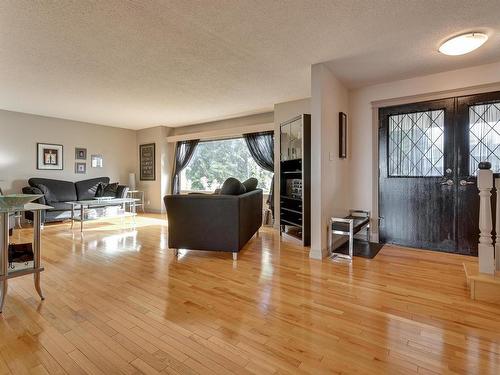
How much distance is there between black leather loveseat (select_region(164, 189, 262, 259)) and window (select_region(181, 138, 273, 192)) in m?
2.85

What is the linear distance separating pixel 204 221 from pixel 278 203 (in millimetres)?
2100

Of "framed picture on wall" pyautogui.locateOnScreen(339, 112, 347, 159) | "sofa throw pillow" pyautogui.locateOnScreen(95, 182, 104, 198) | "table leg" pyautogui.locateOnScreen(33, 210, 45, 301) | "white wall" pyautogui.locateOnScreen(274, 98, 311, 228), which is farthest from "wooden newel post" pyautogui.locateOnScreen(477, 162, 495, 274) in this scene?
"sofa throw pillow" pyautogui.locateOnScreen(95, 182, 104, 198)

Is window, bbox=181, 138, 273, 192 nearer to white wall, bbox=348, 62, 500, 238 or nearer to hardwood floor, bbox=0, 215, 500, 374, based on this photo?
white wall, bbox=348, 62, 500, 238

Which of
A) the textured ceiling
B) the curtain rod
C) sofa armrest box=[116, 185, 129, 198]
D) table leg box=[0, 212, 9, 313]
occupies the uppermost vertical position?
the textured ceiling

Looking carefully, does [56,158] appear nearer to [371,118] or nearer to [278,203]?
[278,203]

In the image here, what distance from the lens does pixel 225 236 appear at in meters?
3.17

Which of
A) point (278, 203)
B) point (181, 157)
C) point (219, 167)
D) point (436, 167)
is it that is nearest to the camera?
point (436, 167)

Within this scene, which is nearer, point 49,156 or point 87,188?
point 49,156

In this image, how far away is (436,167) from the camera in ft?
11.7

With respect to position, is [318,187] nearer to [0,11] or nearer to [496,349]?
[496,349]

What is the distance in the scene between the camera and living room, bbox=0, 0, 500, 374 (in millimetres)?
1629

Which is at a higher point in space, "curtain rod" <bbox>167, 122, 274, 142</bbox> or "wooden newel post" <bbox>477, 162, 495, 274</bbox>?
"curtain rod" <bbox>167, 122, 274, 142</bbox>

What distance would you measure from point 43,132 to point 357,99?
6463 millimetres

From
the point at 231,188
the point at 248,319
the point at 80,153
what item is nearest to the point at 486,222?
the point at 248,319
